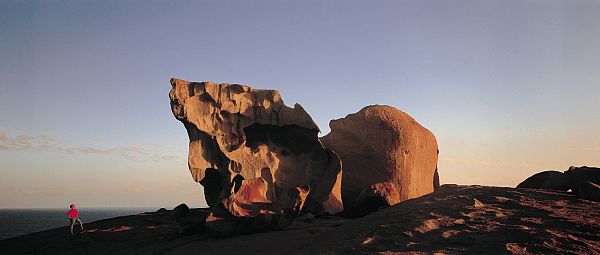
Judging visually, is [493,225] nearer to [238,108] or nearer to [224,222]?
[224,222]

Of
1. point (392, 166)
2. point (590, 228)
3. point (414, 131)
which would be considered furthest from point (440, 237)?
point (414, 131)

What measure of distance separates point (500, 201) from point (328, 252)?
497cm

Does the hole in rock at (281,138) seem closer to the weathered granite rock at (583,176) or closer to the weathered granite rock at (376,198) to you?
the weathered granite rock at (376,198)

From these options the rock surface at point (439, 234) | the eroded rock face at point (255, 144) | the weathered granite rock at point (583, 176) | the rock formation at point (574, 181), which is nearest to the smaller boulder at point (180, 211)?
the eroded rock face at point (255, 144)

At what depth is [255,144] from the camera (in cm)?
1430

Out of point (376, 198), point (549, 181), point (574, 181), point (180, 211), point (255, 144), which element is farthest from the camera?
point (180, 211)

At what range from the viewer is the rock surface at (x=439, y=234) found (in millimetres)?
6527

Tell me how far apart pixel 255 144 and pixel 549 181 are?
9.57 meters

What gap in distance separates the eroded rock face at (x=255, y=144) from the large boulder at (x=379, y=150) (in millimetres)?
1460

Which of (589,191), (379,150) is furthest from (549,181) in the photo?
(379,150)

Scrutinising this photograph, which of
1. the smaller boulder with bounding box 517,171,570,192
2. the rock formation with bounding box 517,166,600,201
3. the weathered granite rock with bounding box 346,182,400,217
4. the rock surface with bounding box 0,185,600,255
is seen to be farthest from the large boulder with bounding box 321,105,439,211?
the rock formation with bounding box 517,166,600,201

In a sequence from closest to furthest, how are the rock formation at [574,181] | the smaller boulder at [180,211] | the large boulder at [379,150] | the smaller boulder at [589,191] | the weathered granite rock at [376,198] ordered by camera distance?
the smaller boulder at [589,191] < the rock formation at [574,181] < the weathered granite rock at [376,198] < the large boulder at [379,150] < the smaller boulder at [180,211]

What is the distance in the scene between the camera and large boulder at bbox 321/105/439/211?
14.2 m

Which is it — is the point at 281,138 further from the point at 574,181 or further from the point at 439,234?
the point at 574,181
